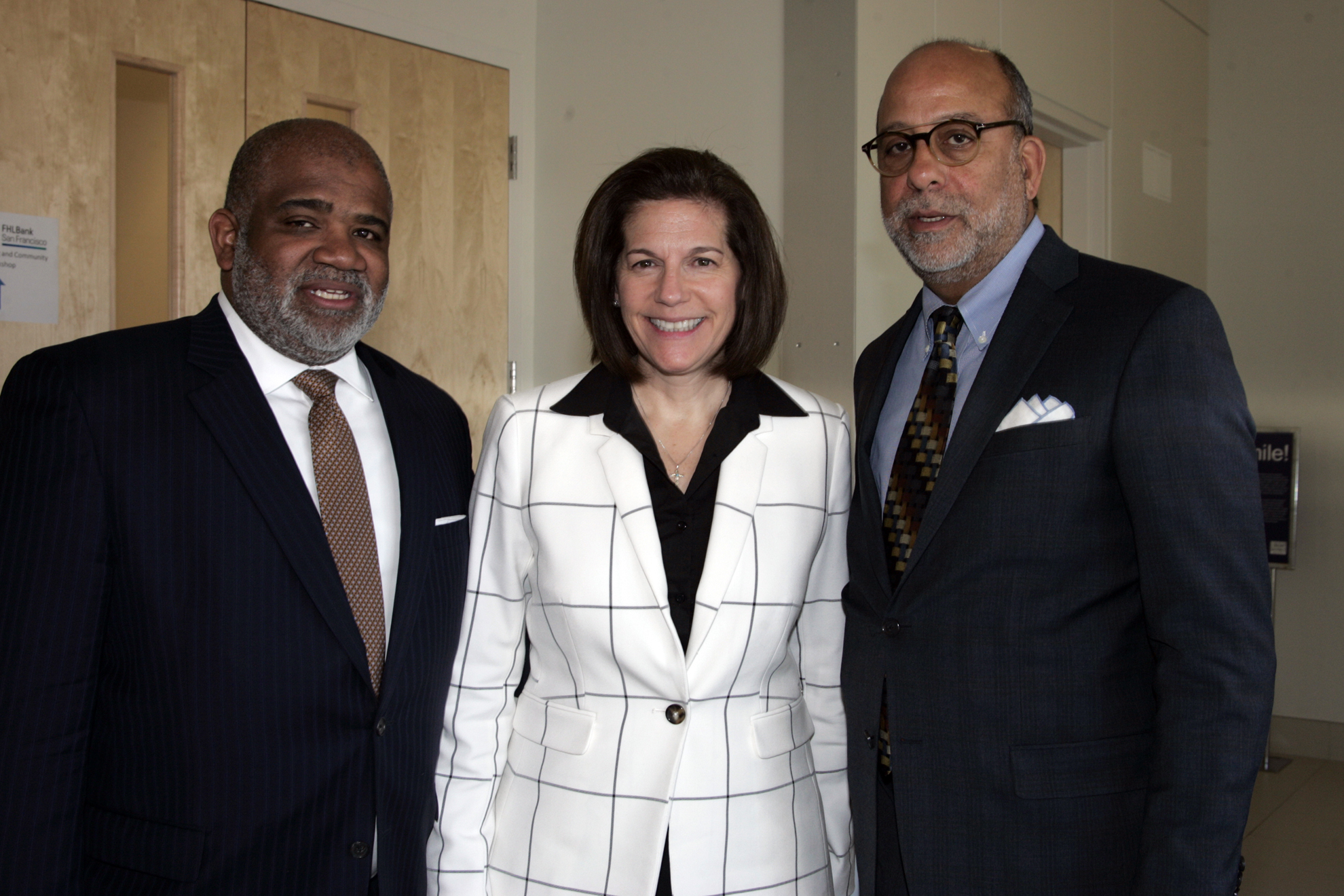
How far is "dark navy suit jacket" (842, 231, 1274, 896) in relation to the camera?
134 cm

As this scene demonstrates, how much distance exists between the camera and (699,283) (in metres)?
1.79

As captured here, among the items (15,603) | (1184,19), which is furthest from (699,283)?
(1184,19)

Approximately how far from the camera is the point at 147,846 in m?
1.46

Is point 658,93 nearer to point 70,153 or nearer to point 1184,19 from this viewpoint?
point 70,153

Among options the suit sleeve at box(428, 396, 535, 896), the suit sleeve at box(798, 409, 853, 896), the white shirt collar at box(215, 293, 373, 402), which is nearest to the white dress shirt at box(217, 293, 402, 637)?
the white shirt collar at box(215, 293, 373, 402)

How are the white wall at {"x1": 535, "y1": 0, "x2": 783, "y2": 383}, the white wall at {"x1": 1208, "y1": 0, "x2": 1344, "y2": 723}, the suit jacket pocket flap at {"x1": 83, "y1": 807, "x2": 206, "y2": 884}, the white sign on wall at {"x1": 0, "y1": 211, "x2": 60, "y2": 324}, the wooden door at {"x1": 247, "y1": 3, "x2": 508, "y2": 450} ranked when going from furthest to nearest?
the white wall at {"x1": 1208, "y1": 0, "x2": 1344, "y2": 723}, the white wall at {"x1": 535, "y1": 0, "x2": 783, "y2": 383}, the wooden door at {"x1": 247, "y1": 3, "x2": 508, "y2": 450}, the white sign on wall at {"x1": 0, "y1": 211, "x2": 60, "y2": 324}, the suit jacket pocket flap at {"x1": 83, "y1": 807, "x2": 206, "y2": 884}

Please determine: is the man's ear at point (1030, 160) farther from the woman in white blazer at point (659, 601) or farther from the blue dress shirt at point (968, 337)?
the woman in white blazer at point (659, 601)

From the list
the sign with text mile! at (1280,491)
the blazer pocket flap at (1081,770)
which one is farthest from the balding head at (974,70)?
the sign with text mile! at (1280,491)

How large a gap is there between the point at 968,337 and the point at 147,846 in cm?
148

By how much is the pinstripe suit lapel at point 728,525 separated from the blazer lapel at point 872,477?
0.18 m

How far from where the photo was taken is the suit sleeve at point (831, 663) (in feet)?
6.07

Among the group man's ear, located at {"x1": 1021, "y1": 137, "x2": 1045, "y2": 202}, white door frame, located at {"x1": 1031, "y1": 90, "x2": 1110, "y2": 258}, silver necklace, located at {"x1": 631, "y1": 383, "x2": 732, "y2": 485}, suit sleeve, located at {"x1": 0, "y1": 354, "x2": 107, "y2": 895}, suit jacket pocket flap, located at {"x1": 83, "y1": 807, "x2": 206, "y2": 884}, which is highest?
white door frame, located at {"x1": 1031, "y1": 90, "x2": 1110, "y2": 258}

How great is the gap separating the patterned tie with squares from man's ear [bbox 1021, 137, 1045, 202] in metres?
0.26

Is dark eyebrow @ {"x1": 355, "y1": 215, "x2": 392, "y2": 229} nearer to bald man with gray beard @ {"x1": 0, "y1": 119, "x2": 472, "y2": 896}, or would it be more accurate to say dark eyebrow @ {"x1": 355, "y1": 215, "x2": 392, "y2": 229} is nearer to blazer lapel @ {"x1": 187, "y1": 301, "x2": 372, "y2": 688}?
bald man with gray beard @ {"x1": 0, "y1": 119, "x2": 472, "y2": 896}
